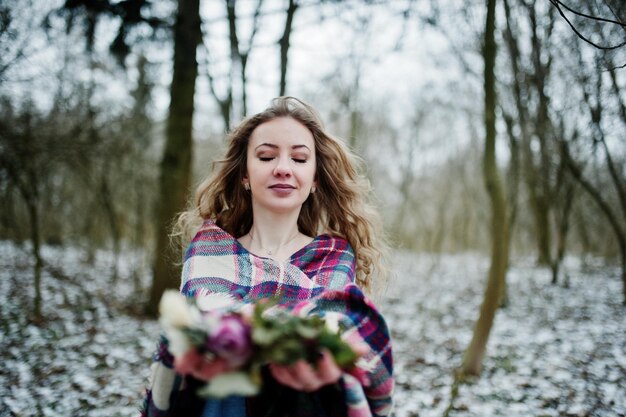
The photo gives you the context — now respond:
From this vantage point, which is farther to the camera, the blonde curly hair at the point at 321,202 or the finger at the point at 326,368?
the blonde curly hair at the point at 321,202

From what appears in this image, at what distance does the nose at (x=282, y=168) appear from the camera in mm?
1715

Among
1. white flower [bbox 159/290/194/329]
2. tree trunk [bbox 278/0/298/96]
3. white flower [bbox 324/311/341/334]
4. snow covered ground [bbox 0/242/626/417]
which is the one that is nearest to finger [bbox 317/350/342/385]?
white flower [bbox 324/311/341/334]

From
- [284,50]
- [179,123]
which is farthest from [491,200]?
[179,123]

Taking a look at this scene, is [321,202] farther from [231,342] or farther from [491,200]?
[491,200]

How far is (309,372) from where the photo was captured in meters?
1.02

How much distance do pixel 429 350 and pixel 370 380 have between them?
14.5 feet

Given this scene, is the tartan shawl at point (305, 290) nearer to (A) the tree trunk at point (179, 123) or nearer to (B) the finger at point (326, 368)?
(B) the finger at point (326, 368)

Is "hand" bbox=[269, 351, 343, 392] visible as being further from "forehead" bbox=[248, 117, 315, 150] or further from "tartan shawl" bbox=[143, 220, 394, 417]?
"forehead" bbox=[248, 117, 315, 150]

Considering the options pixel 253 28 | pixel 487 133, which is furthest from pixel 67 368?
pixel 253 28

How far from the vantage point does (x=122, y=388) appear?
390cm

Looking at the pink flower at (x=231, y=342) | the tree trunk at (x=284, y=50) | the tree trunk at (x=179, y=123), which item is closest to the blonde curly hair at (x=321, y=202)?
the pink flower at (x=231, y=342)

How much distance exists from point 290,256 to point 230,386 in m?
0.99

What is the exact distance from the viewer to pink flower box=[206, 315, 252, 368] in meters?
0.88

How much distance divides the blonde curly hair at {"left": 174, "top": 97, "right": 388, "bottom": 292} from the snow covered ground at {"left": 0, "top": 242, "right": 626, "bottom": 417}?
1.28 meters
